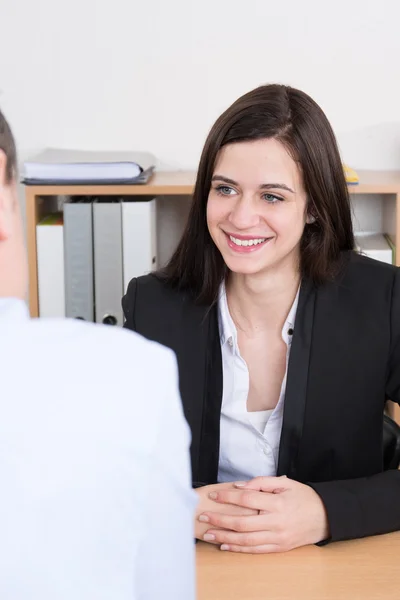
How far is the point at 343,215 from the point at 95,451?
3.99ft

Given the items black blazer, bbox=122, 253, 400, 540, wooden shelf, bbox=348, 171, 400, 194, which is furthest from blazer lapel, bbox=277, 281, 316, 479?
wooden shelf, bbox=348, 171, 400, 194

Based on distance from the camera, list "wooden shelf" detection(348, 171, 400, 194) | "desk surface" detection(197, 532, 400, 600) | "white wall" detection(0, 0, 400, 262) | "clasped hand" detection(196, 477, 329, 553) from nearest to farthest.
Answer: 1. "desk surface" detection(197, 532, 400, 600)
2. "clasped hand" detection(196, 477, 329, 553)
3. "wooden shelf" detection(348, 171, 400, 194)
4. "white wall" detection(0, 0, 400, 262)

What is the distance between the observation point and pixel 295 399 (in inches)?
64.7

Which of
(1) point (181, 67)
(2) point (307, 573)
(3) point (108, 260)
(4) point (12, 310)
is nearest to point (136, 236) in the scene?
(3) point (108, 260)

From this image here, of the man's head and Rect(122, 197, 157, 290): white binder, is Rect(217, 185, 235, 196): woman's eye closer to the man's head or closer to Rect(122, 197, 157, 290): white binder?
Rect(122, 197, 157, 290): white binder

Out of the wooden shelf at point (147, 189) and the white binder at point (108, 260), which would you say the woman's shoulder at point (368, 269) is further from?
the white binder at point (108, 260)

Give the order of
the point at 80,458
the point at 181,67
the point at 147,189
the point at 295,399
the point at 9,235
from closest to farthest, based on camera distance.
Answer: the point at 80,458, the point at 9,235, the point at 295,399, the point at 147,189, the point at 181,67

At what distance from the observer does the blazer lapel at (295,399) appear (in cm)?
164

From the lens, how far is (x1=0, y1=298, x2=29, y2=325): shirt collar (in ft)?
2.09

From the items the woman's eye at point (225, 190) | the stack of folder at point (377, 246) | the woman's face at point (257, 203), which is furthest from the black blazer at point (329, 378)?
the stack of folder at point (377, 246)

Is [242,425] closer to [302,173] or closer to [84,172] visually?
[302,173]

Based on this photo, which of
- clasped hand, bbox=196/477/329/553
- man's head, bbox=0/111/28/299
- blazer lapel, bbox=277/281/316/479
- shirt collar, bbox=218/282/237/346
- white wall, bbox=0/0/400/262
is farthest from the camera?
white wall, bbox=0/0/400/262

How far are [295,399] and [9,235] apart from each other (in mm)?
1010

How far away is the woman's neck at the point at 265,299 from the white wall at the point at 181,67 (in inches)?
45.9
